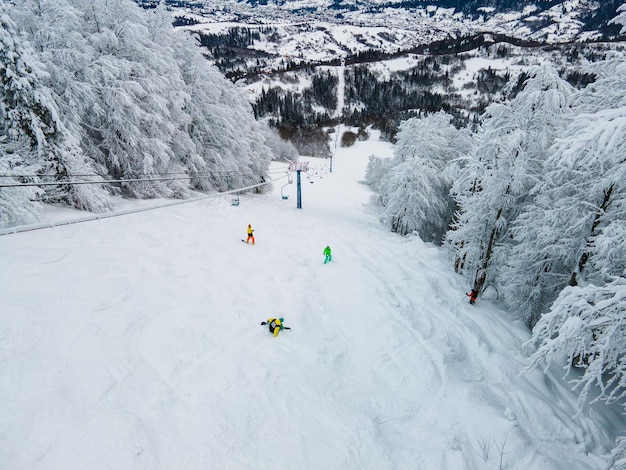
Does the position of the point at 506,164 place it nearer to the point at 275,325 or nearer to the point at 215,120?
the point at 275,325

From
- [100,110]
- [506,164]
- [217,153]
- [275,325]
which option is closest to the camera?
[275,325]

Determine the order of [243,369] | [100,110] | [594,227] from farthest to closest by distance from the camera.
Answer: [100,110], [594,227], [243,369]

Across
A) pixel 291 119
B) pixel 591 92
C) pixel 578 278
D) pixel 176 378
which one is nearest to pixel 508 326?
pixel 578 278

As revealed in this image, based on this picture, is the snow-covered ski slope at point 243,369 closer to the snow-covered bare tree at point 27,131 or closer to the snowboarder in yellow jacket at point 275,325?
the snowboarder in yellow jacket at point 275,325

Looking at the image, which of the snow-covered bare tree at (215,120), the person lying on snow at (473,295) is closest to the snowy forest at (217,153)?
the snow-covered bare tree at (215,120)

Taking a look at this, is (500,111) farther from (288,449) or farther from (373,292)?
(288,449)

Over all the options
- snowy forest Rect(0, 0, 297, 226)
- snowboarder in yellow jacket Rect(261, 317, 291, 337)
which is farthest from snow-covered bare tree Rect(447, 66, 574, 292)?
snowy forest Rect(0, 0, 297, 226)

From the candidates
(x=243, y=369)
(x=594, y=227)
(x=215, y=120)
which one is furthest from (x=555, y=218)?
(x=215, y=120)
